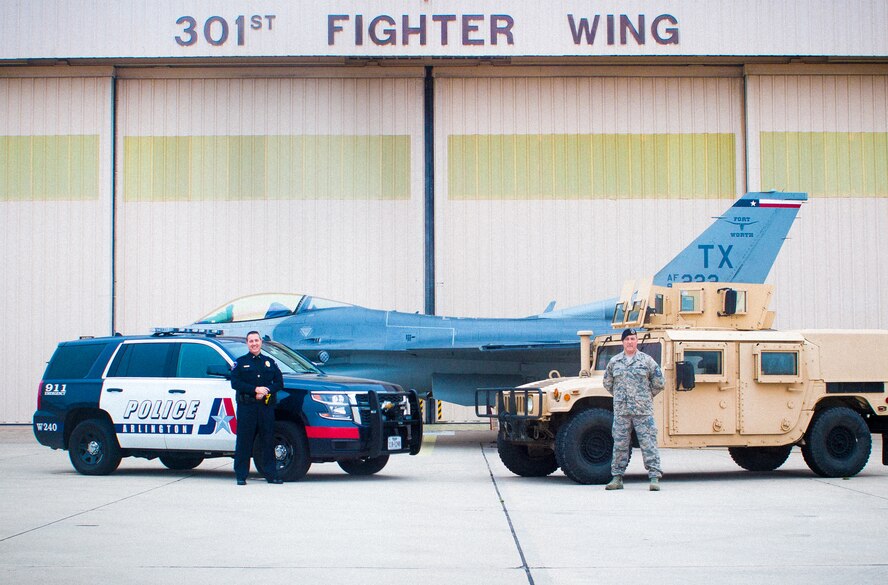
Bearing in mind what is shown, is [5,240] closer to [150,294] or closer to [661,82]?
[150,294]

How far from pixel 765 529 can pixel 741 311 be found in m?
5.18

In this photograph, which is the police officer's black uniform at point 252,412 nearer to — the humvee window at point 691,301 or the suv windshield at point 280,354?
the suv windshield at point 280,354

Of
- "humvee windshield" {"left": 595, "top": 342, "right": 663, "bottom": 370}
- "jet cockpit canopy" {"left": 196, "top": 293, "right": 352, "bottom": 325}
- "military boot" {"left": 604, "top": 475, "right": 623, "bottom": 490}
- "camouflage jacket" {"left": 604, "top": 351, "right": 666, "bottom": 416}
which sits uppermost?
"jet cockpit canopy" {"left": 196, "top": 293, "right": 352, "bottom": 325}

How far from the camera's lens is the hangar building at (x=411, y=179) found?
24609mm

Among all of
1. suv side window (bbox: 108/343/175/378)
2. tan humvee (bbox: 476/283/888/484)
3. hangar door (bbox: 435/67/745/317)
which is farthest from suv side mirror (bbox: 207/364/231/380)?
hangar door (bbox: 435/67/745/317)

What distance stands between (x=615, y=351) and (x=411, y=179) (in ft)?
43.1

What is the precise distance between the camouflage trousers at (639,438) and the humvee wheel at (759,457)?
7.87ft

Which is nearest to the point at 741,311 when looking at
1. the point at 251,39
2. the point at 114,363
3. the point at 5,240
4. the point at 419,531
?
the point at 419,531

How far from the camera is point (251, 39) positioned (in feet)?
78.3

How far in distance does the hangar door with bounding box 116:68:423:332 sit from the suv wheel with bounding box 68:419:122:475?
12121mm

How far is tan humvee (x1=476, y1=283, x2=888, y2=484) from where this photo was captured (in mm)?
11523

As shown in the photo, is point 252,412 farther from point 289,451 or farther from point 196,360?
point 196,360

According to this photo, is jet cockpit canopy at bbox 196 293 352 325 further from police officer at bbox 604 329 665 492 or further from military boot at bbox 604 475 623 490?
military boot at bbox 604 475 623 490

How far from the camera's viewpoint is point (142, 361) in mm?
12641
